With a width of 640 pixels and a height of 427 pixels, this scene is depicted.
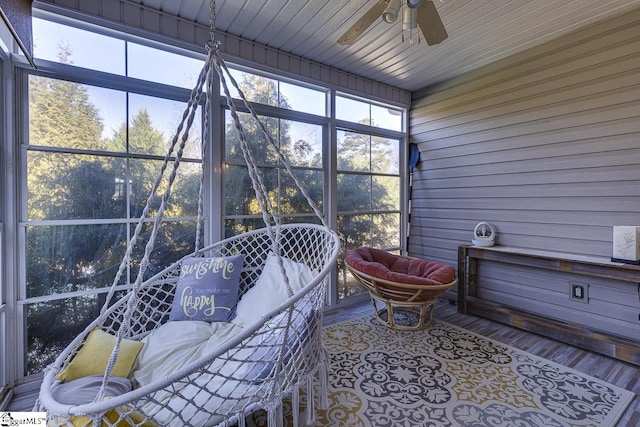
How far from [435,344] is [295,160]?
88.3 inches

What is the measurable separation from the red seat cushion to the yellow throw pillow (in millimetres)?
1892

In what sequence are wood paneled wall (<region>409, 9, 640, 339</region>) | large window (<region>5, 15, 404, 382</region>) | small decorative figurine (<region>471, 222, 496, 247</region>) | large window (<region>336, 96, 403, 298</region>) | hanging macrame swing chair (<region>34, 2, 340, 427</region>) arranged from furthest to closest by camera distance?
large window (<region>336, 96, 403, 298</region>)
small decorative figurine (<region>471, 222, 496, 247</region>)
wood paneled wall (<region>409, 9, 640, 339</region>)
large window (<region>5, 15, 404, 382</region>)
hanging macrame swing chair (<region>34, 2, 340, 427</region>)

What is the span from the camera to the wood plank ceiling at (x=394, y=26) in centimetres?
225

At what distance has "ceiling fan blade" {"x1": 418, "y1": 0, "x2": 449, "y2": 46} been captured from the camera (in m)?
1.68

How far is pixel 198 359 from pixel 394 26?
9.23 ft

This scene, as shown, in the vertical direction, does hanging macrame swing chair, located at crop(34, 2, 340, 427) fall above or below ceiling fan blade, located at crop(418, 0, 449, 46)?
below

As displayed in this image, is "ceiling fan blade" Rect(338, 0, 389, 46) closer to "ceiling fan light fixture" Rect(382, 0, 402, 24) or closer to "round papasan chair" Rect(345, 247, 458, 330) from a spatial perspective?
"ceiling fan light fixture" Rect(382, 0, 402, 24)

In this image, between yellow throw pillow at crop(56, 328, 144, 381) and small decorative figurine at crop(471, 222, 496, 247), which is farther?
small decorative figurine at crop(471, 222, 496, 247)

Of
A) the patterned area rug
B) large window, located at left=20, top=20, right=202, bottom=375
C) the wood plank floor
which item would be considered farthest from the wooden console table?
large window, located at left=20, top=20, right=202, bottom=375

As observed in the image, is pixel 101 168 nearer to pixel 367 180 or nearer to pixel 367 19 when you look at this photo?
pixel 367 19

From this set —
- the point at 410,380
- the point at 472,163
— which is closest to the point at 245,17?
the point at 472,163

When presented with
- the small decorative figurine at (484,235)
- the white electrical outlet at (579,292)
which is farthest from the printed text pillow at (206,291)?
the white electrical outlet at (579,292)

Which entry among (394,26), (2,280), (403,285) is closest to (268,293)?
(403,285)

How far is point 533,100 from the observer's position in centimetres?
294
